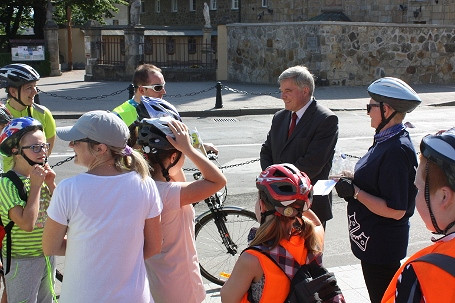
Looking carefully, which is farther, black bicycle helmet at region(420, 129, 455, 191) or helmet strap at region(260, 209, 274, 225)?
helmet strap at region(260, 209, 274, 225)

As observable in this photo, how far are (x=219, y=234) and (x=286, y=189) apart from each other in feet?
9.40

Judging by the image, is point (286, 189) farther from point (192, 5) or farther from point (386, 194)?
point (192, 5)

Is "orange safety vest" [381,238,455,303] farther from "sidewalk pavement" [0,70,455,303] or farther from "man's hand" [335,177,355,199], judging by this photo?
"sidewalk pavement" [0,70,455,303]

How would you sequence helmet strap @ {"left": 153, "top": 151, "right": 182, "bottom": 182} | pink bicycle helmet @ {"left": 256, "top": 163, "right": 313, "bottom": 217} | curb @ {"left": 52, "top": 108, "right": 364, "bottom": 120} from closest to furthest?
pink bicycle helmet @ {"left": 256, "top": 163, "right": 313, "bottom": 217}, helmet strap @ {"left": 153, "top": 151, "right": 182, "bottom": 182}, curb @ {"left": 52, "top": 108, "right": 364, "bottom": 120}

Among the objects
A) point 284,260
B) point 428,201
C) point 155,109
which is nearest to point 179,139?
point 155,109

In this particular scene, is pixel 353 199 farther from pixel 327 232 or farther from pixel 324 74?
pixel 324 74

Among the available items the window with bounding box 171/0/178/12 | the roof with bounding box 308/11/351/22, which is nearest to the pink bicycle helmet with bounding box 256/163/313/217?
the roof with bounding box 308/11/351/22

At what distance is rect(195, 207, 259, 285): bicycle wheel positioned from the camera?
5.84 metres

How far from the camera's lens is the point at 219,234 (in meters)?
5.89

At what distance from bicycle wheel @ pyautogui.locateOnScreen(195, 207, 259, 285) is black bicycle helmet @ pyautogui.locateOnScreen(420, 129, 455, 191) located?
360 cm

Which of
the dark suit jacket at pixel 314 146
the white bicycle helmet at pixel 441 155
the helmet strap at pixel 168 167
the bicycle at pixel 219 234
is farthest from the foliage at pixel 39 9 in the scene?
the white bicycle helmet at pixel 441 155

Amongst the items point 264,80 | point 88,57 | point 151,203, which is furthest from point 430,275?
point 88,57

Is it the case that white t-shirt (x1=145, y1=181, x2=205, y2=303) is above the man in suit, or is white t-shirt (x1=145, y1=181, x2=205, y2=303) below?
below

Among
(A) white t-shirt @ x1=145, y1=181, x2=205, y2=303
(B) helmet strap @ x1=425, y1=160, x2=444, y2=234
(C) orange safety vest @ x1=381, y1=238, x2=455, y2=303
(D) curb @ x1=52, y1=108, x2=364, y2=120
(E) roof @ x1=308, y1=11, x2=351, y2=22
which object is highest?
(E) roof @ x1=308, y1=11, x2=351, y2=22
